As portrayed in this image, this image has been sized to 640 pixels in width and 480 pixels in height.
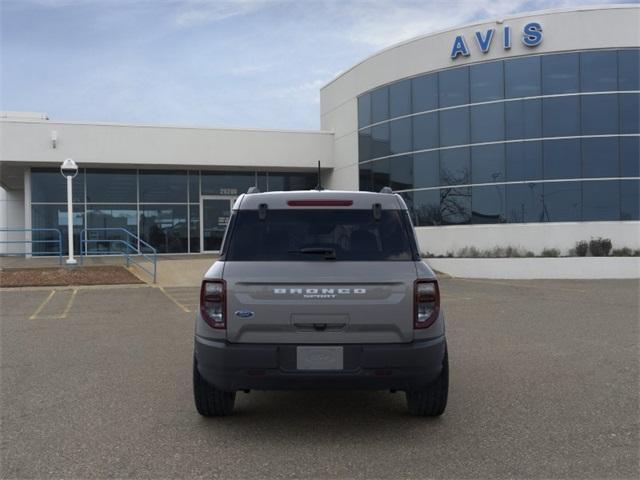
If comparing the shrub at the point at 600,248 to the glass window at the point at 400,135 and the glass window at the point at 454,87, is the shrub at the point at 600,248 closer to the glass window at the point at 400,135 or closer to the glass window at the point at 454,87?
the glass window at the point at 454,87

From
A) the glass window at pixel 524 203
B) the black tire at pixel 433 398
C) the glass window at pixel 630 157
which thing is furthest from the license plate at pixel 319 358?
the glass window at pixel 630 157

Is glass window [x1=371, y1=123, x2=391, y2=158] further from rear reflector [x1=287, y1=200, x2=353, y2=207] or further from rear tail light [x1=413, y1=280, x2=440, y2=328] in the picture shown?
rear tail light [x1=413, y1=280, x2=440, y2=328]

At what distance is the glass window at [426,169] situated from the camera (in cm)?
2166

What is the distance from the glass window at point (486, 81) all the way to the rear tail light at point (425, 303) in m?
17.8

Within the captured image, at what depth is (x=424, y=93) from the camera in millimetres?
22156

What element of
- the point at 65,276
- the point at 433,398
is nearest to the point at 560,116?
the point at 65,276

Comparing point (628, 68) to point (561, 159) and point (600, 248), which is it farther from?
point (600, 248)

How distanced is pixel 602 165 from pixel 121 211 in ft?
58.6

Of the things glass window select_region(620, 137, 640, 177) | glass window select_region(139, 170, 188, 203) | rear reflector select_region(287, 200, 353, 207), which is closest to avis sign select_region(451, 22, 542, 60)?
glass window select_region(620, 137, 640, 177)

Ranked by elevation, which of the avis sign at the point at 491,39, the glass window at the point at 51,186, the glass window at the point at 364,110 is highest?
the avis sign at the point at 491,39

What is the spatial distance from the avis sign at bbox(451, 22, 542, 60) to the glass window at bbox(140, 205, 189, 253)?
490 inches

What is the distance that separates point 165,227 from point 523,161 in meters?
14.1

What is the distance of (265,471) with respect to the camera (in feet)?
13.0

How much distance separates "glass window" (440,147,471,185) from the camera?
69.1ft
